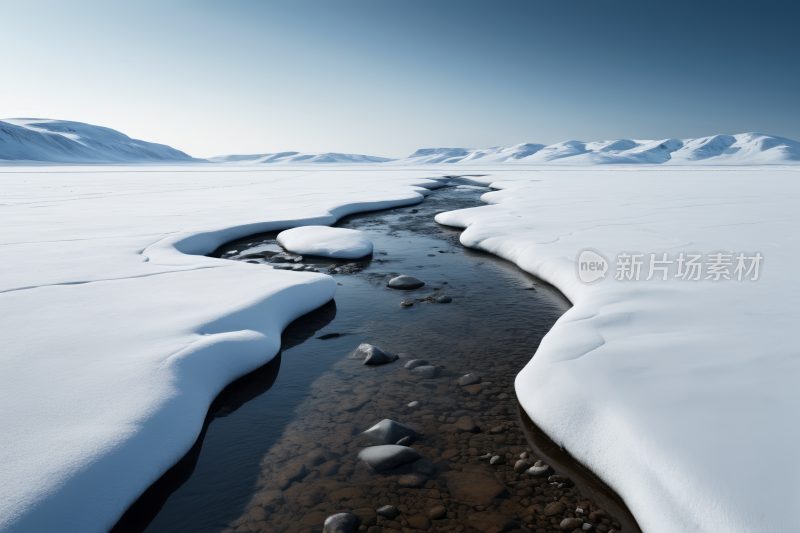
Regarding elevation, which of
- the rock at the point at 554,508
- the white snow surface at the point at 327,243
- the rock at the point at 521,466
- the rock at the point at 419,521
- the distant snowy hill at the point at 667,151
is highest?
the distant snowy hill at the point at 667,151

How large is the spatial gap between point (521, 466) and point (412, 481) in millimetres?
766

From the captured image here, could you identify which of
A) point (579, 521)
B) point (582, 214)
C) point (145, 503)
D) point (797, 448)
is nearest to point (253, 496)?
point (145, 503)

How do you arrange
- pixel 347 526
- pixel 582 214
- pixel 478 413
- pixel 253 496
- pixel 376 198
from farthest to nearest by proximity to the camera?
pixel 376 198 → pixel 582 214 → pixel 478 413 → pixel 253 496 → pixel 347 526

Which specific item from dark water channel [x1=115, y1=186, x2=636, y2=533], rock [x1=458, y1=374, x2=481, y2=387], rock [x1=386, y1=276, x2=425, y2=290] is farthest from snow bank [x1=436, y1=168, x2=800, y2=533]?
rock [x1=386, y1=276, x2=425, y2=290]

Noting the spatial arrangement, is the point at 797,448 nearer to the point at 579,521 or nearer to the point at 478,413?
the point at 579,521

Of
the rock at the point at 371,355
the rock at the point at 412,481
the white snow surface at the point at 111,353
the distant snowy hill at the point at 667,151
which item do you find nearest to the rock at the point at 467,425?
the rock at the point at 412,481

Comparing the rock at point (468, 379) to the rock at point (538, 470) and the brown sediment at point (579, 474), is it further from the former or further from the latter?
the rock at point (538, 470)

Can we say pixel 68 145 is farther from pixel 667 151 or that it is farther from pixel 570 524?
pixel 667 151

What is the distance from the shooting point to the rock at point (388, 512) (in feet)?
8.66

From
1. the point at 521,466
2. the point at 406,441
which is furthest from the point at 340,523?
the point at 521,466

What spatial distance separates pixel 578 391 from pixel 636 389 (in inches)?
15.0

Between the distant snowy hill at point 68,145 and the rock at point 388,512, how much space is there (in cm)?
10983

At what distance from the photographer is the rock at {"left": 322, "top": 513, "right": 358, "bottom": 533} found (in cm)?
252

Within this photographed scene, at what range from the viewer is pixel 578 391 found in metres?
3.23
